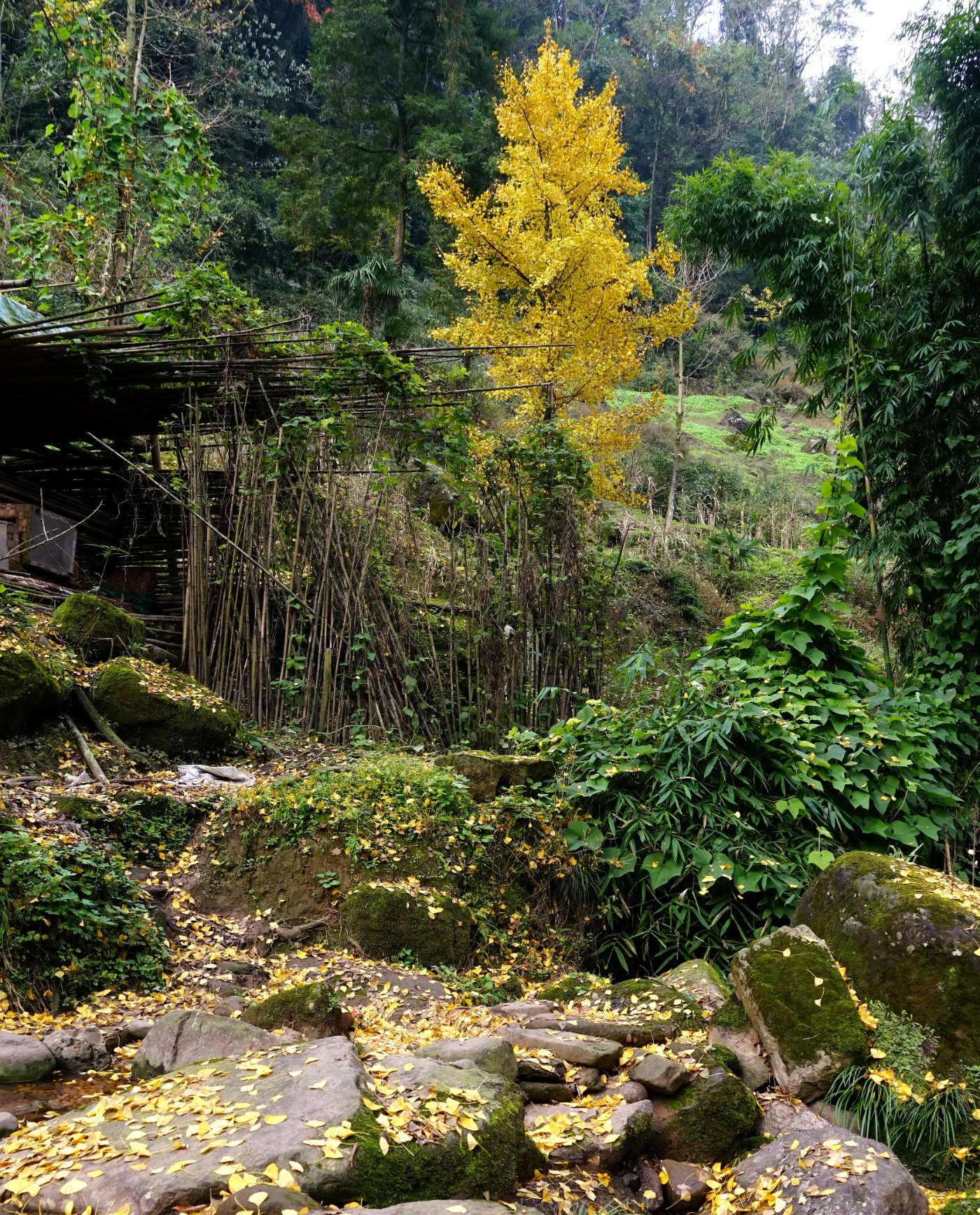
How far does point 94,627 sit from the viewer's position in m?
5.21

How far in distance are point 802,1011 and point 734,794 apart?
1.22m

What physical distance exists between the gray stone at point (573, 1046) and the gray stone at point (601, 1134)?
189 millimetres

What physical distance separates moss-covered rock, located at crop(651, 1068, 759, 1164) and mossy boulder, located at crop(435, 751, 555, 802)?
1.79 meters

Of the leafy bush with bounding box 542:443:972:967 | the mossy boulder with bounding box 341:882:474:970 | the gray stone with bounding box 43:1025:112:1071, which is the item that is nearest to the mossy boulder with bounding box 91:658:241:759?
the mossy boulder with bounding box 341:882:474:970

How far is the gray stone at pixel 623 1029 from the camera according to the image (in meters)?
2.80

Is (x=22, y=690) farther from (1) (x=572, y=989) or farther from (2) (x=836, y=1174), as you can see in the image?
(2) (x=836, y=1174)

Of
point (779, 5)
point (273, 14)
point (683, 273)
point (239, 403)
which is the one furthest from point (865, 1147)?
point (779, 5)

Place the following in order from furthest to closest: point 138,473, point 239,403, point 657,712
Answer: point 138,473, point 239,403, point 657,712

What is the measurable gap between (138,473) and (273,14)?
18.2 meters

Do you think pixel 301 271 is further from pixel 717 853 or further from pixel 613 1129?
pixel 613 1129

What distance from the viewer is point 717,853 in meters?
3.70

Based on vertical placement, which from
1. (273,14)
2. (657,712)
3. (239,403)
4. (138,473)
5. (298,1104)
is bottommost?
(298,1104)

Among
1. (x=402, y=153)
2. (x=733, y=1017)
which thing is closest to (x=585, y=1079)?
(x=733, y=1017)

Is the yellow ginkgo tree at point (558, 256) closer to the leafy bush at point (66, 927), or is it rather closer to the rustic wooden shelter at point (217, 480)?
the rustic wooden shelter at point (217, 480)
